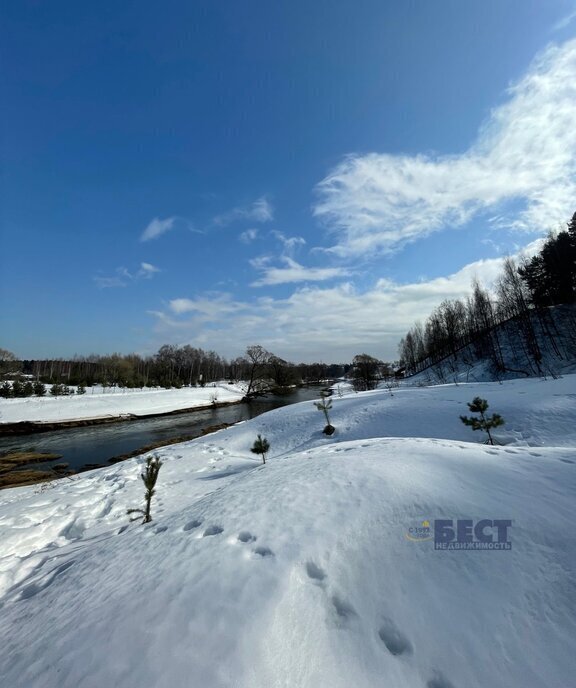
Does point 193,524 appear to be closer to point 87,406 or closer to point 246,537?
point 246,537

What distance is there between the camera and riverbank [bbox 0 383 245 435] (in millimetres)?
28297

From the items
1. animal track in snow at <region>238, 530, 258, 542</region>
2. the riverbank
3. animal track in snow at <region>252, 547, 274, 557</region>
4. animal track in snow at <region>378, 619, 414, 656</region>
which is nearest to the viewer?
animal track in snow at <region>378, 619, 414, 656</region>

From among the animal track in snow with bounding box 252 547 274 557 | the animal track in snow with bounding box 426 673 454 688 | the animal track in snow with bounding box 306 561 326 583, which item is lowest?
the animal track in snow with bounding box 426 673 454 688

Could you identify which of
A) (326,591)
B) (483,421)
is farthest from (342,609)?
(483,421)

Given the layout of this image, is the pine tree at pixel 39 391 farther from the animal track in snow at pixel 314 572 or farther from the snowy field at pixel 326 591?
the animal track in snow at pixel 314 572

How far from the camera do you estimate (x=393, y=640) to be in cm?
247

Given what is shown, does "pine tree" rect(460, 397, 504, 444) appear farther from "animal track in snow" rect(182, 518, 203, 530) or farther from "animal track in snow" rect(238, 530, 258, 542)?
"animal track in snow" rect(182, 518, 203, 530)

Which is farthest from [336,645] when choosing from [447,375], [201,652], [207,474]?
[447,375]

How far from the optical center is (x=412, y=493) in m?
4.27

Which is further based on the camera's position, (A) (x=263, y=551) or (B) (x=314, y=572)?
(A) (x=263, y=551)

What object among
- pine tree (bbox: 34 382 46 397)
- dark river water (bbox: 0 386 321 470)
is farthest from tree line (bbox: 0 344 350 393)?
dark river water (bbox: 0 386 321 470)

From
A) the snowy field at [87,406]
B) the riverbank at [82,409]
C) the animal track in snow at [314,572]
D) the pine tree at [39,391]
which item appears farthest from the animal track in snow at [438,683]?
the pine tree at [39,391]

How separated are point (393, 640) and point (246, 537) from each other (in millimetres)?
2085

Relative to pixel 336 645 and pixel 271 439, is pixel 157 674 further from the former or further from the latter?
pixel 271 439
